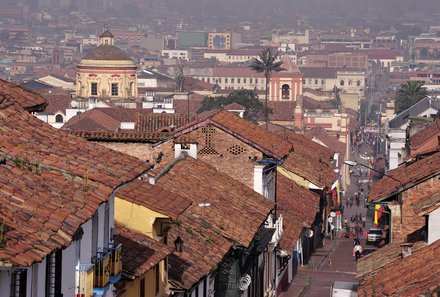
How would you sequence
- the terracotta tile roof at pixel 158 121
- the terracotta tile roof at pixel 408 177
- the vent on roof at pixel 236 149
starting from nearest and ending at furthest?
1. the terracotta tile roof at pixel 408 177
2. the vent on roof at pixel 236 149
3. the terracotta tile roof at pixel 158 121

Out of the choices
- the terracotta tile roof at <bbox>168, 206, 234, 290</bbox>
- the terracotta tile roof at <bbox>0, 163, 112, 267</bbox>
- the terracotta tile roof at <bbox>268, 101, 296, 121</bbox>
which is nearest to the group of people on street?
the terracotta tile roof at <bbox>168, 206, 234, 290</bbox>

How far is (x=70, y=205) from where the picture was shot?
15.2 m

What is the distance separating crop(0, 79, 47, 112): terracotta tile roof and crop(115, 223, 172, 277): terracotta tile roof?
2197 mm

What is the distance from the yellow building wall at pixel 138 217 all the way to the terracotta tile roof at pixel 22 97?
11.5 ft

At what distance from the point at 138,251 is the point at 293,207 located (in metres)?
28.4

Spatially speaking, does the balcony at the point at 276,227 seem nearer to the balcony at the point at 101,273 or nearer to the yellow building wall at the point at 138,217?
the yellow building wall at the point at 138,217

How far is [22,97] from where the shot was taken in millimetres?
18938

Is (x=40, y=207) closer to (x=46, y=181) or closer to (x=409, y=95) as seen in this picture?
(x=46, y=181)

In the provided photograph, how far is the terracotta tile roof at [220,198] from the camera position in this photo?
30672mm

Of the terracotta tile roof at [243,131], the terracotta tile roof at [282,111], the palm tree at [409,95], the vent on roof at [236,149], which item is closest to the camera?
the terracotta tile roof at [243,131]

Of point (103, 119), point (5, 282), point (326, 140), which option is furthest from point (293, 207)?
point (326, 140)

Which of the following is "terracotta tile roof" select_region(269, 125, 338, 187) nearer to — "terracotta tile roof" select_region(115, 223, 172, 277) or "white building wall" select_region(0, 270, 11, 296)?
"terracotta tile roof" select_region(115, 223, 172, 277)

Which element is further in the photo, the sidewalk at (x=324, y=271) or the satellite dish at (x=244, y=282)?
the sidewalk at (x=324, y=271)

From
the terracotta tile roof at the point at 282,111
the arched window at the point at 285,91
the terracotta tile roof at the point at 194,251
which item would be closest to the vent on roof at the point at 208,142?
the terracotta tile roof at the point at 194,251
